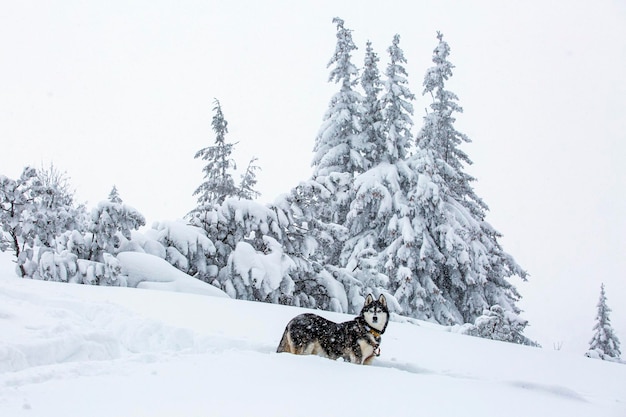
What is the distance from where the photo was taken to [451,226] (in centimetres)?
1752

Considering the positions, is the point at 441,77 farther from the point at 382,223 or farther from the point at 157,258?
the point at 157,258

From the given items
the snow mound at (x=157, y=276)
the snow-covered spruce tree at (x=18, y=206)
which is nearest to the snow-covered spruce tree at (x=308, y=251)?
the snow mound at (x=157, y=276)

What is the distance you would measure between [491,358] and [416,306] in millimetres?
10764

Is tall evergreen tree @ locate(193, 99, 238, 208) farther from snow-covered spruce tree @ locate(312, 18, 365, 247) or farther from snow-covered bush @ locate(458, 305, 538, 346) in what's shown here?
snow-covered bush @ locate(458, 305, 538, 346)

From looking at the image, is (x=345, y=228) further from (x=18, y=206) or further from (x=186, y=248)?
(x=18, y=206)

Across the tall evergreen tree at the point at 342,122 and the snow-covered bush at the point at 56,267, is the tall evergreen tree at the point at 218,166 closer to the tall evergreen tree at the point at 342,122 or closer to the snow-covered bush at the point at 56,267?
the tall evergreen tree at the point at 342,122

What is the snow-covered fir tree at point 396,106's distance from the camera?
19156mm

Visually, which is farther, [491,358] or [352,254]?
[352,254]

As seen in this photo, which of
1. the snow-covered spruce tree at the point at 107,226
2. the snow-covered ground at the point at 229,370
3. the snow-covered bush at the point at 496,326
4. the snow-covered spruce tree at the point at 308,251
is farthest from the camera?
the snow-covered bush at the point at 496,326

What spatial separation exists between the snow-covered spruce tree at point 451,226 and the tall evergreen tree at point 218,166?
29.6 feet

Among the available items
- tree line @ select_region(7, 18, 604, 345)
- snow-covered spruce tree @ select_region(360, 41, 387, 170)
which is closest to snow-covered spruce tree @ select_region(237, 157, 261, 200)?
tree line @ select_region(7, 18, 604, 345)

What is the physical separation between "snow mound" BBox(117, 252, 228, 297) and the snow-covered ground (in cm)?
155

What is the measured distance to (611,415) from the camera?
419cm

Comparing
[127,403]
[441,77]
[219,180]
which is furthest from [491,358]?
[219,180]
